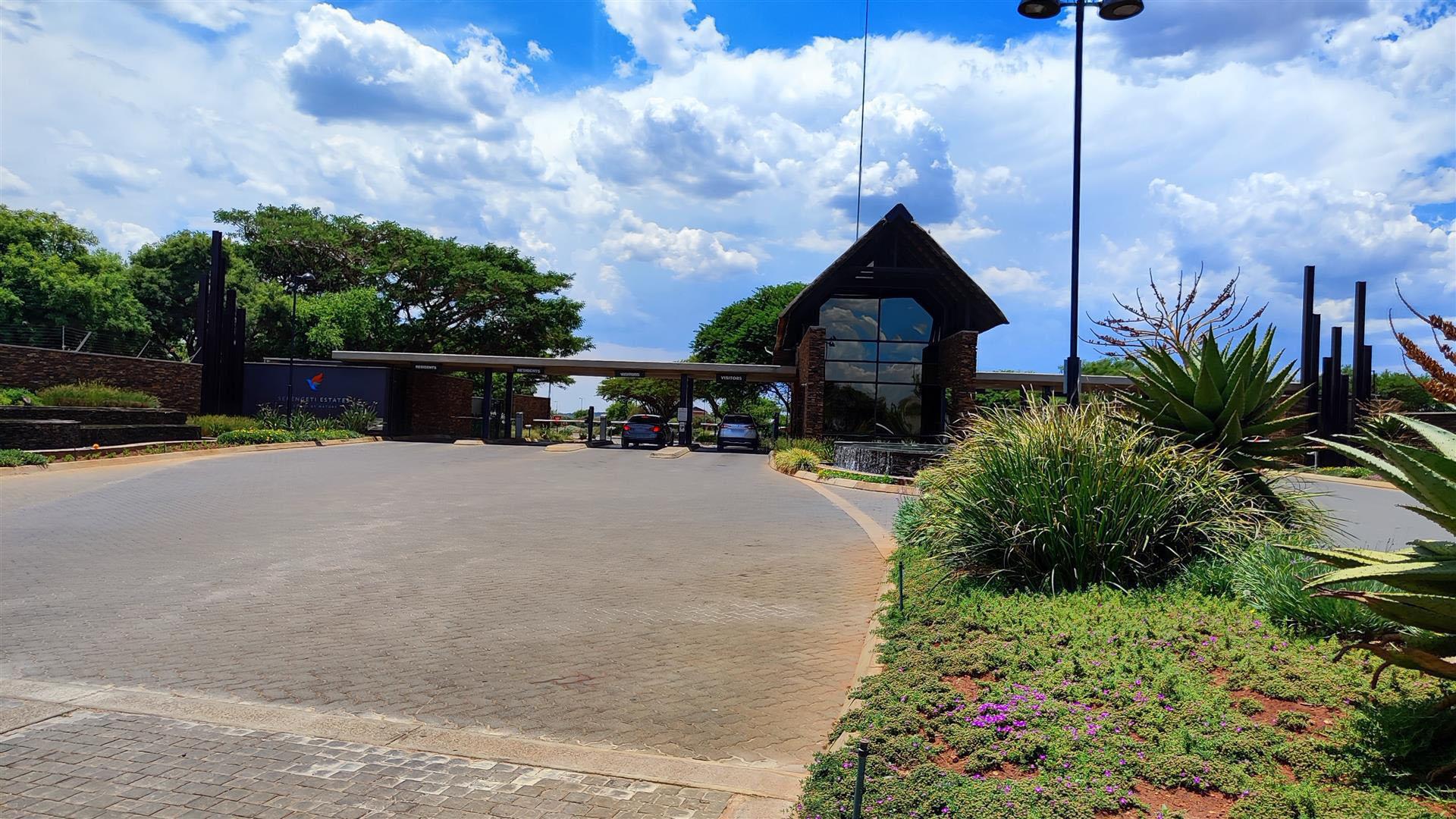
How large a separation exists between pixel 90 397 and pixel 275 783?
26748mm

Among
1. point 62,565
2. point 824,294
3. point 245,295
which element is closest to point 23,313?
point 245,295

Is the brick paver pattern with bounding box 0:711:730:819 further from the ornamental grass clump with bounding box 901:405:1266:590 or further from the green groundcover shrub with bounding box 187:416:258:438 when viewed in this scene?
the green groundcover shrub with bounding box 187:416:258:438

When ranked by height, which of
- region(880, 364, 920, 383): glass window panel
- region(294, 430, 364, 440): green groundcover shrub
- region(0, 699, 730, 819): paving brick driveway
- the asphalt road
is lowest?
region(0, 699, 730, 819): paving brick driveway

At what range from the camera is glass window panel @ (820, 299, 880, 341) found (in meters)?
32.4

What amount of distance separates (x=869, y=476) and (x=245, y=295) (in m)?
37.4

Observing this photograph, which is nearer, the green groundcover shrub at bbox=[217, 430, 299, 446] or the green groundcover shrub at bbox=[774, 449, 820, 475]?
the green groundcover shrub at bbox=[774, 449, 820, 475]

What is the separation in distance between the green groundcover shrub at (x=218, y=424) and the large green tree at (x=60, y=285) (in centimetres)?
1186

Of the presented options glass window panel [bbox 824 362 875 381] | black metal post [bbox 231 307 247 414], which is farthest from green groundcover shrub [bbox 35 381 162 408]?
glass window panel [bbox 824 362 875 381]

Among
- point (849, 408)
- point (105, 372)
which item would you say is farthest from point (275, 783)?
point (105, 372)

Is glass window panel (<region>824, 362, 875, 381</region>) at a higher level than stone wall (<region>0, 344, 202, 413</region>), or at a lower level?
higher

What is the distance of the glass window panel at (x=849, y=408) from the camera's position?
32.1 metres

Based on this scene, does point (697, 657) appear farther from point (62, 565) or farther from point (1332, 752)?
point (62, 565)

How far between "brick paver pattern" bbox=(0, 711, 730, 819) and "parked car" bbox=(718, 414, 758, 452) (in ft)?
105

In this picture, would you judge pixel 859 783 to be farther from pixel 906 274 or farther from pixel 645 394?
pixel 645 394
